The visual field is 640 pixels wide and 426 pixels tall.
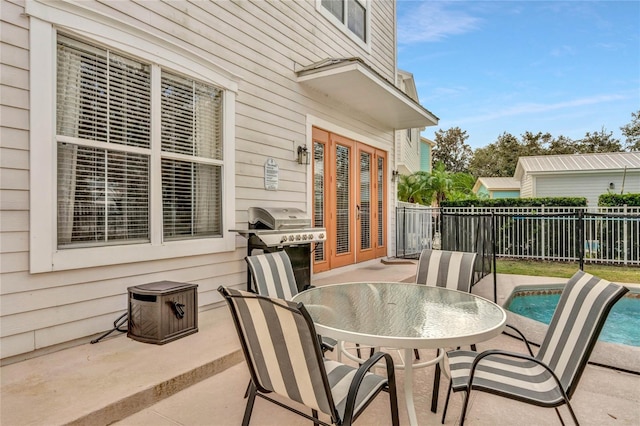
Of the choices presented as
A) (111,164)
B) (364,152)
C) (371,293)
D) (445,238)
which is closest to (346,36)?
(364,152)

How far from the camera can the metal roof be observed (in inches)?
530

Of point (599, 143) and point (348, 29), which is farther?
point (599, 143)

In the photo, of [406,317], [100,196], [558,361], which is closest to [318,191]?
[100,196]

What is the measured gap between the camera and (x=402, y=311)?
7.06ft

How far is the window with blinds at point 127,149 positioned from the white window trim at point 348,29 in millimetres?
2997

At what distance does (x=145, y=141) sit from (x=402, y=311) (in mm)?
2887

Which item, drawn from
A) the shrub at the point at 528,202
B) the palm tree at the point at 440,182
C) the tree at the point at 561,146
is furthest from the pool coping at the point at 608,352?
the tree at the point at 561,146

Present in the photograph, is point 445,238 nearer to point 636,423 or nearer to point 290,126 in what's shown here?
point 290,126

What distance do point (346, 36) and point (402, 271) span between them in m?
4.61

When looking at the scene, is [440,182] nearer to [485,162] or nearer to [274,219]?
[274,219]

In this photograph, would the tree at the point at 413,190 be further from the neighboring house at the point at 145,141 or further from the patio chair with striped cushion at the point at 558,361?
the patio chair with striped cushion at the point at 558,361

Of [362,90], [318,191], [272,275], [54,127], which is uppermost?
[362,90]

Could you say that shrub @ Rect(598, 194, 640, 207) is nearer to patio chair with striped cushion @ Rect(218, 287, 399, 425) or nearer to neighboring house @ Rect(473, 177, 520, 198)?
patio chair with striped cushion @ Rect(218, 287, 399, 425)

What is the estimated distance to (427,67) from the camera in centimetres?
1983
